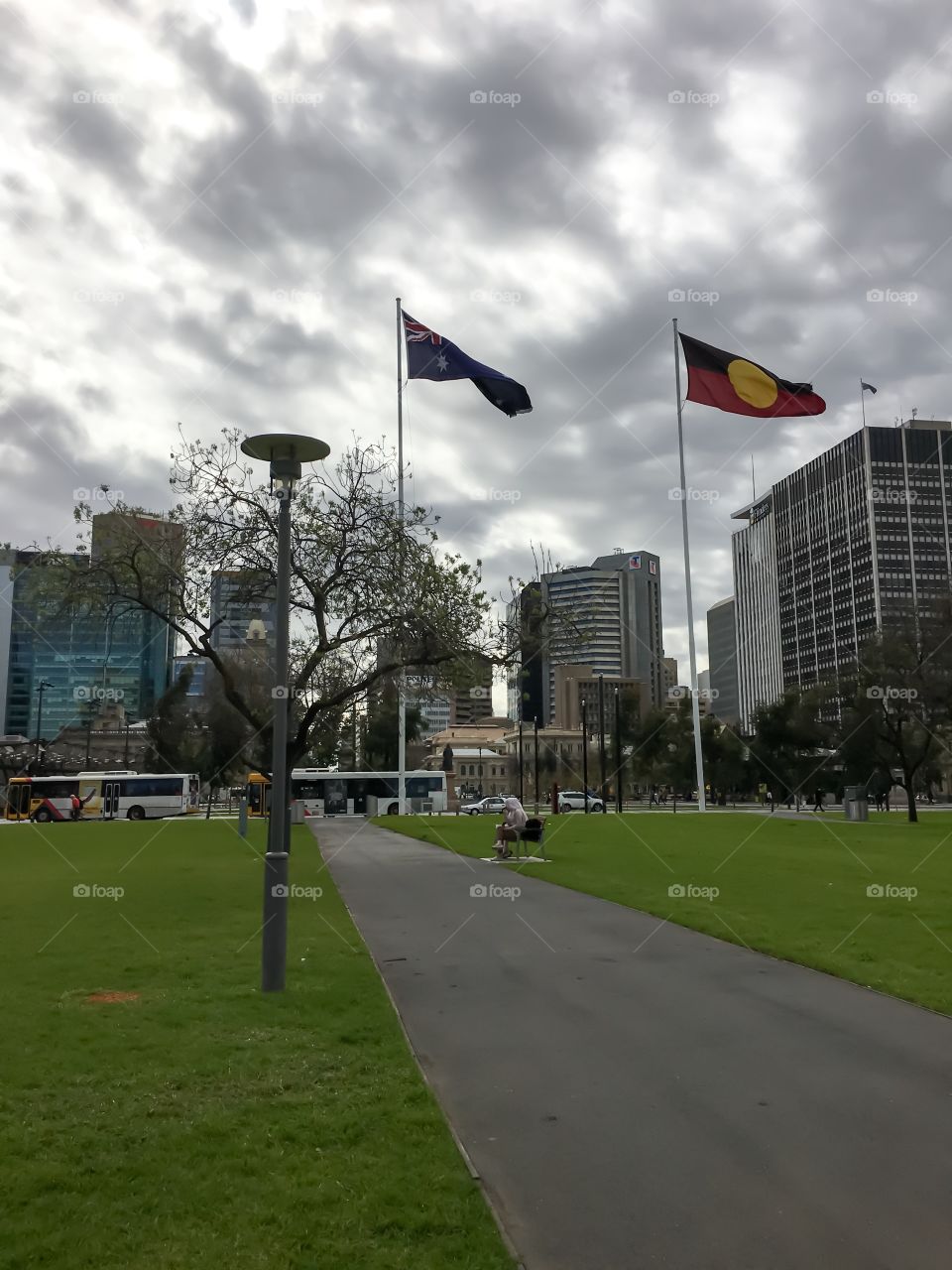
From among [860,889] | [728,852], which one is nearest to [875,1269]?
[860,889]

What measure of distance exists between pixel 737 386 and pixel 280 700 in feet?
64.4

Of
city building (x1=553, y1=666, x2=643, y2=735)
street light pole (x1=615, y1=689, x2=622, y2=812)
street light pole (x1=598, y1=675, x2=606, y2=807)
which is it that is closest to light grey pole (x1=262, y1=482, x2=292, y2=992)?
street light pole (x1=615, y1=689, x2=622, y2=812)

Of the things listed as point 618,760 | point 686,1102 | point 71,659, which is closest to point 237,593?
point 686,1102

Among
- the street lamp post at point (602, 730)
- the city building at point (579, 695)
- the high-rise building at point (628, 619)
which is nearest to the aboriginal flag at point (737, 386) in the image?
the high-rise building at point (628, 619)

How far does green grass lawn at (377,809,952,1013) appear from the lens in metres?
9.98

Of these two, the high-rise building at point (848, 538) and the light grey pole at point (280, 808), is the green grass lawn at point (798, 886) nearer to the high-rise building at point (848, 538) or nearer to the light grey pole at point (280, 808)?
the light grey pole at point (280, 808)

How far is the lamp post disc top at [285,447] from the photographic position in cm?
912

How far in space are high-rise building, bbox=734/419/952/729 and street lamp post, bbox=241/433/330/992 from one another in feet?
386

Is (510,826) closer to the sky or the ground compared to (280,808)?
closer to the ground

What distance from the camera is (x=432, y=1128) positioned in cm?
518

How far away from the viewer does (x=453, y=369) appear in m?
23.0

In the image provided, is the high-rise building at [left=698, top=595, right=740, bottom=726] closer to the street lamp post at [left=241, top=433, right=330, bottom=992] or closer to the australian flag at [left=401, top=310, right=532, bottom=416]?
the australian flag at [left=401, top=310, right=532, bottom=416]

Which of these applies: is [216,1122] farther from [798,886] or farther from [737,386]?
[737,386]

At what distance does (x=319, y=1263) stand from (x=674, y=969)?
6.30 meters
